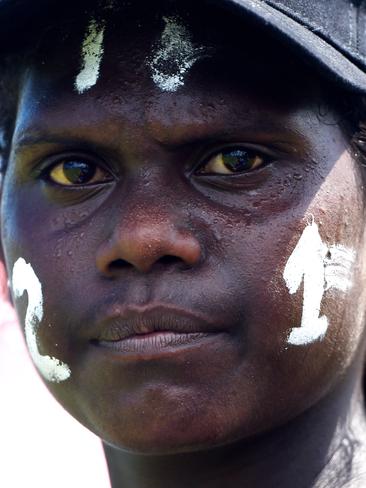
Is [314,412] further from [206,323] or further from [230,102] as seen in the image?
[230,102]

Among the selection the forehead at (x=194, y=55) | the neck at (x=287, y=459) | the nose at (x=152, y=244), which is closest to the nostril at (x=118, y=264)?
the nose at (x=152, y=244)

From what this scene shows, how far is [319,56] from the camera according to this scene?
1.88 meters

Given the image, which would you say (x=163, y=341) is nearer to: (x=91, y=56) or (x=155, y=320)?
(x=155, y=320)

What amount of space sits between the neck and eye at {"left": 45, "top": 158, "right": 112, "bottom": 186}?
2.28 feet

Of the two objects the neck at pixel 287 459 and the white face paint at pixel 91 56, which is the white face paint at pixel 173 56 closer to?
the white face paint at pixel 91 56

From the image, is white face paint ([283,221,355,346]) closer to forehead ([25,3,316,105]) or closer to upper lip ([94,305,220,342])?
upper lip ([94,305,220,342])

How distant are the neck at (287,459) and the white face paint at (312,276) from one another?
0.94 feet

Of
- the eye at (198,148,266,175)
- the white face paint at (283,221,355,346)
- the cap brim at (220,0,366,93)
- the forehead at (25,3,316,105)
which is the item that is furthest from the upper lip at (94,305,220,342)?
the cap brim at (220,0,366,93)

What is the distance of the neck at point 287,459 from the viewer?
2.11 meters

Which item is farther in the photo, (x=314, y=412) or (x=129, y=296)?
(x=314, y=412)

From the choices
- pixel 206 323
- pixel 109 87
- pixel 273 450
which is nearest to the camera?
pixel 206 323

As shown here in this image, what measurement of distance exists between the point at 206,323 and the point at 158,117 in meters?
0.46

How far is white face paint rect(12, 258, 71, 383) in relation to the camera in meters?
2.08

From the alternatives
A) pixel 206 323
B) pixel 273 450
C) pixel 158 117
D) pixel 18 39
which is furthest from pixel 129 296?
pixel 18 39
